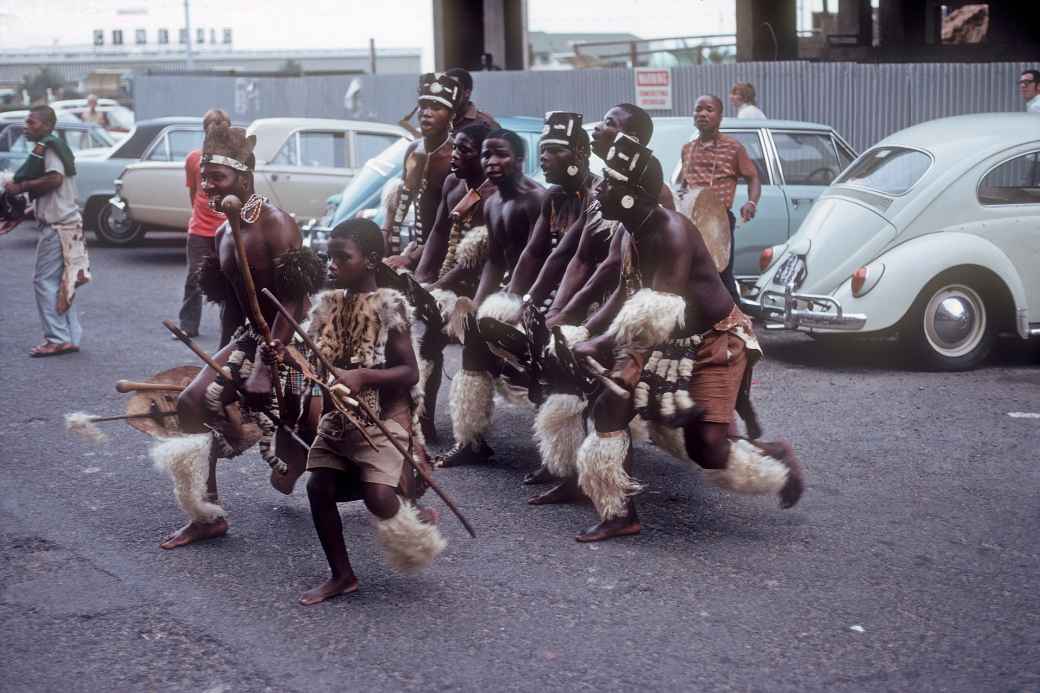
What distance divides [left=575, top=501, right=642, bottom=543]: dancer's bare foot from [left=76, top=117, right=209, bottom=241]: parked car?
40.5 ft

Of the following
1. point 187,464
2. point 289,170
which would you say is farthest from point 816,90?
point 187,464

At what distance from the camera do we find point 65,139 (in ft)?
65.2

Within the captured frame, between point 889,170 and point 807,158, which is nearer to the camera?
point 889,170

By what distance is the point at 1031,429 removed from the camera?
7691 mm

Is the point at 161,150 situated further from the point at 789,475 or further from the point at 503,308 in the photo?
the point at 789,475

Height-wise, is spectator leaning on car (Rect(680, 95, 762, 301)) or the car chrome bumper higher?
spectator leaning on car (Rect(680, 95, 762, 301))

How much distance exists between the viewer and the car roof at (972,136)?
969 cm

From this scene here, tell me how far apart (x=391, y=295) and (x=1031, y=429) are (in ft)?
14.2

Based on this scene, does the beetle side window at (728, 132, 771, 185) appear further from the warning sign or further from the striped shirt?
the warning sign

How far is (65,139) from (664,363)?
53.2ft

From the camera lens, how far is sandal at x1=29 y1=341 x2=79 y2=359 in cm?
1045

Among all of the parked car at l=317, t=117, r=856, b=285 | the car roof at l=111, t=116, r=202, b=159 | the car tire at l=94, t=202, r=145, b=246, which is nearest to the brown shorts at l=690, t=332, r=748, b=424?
the parked car at l=317, t=117, r=856, b=285

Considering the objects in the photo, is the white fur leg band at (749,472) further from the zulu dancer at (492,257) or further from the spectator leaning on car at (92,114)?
the spectator leaning on car at (92,114)

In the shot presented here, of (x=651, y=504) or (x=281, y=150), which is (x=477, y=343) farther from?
(x=281, y=150)
